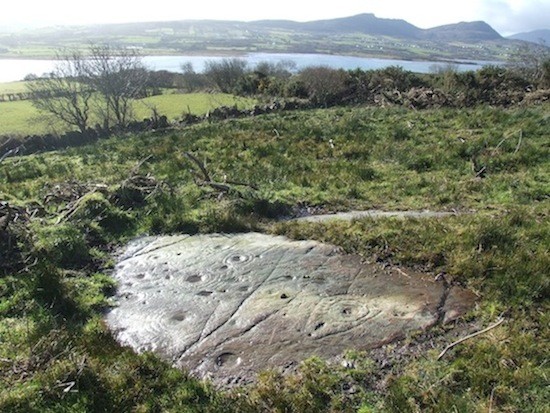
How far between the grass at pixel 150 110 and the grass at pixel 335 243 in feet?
57.4

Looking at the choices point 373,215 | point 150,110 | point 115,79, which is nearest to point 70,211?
point 373,215

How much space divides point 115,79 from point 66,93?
356cm

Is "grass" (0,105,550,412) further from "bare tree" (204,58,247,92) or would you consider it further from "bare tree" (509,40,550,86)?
"bare tree" (204,58,247,92)

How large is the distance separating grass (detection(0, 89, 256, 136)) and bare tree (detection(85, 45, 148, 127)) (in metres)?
1.72

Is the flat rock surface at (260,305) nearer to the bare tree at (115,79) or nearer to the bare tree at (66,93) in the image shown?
the bare tree at (115,79)

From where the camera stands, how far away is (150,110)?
36375 mm

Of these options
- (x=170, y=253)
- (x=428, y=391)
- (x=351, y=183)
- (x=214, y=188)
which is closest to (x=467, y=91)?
(x=351, y=183)

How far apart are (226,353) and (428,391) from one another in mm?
2185

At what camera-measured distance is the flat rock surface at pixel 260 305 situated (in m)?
5.16

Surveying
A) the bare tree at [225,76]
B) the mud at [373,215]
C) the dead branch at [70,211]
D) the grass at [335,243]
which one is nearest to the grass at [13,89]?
the bare tree at [225,76]

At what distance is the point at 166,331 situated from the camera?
5.64 meters

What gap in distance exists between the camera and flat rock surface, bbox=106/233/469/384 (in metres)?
5.16

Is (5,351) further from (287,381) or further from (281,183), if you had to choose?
(281,183)

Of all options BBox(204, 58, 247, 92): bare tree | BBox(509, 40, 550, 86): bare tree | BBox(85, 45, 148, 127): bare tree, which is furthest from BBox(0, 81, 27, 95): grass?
BBox(509, 40, 550, 86): bare tree
